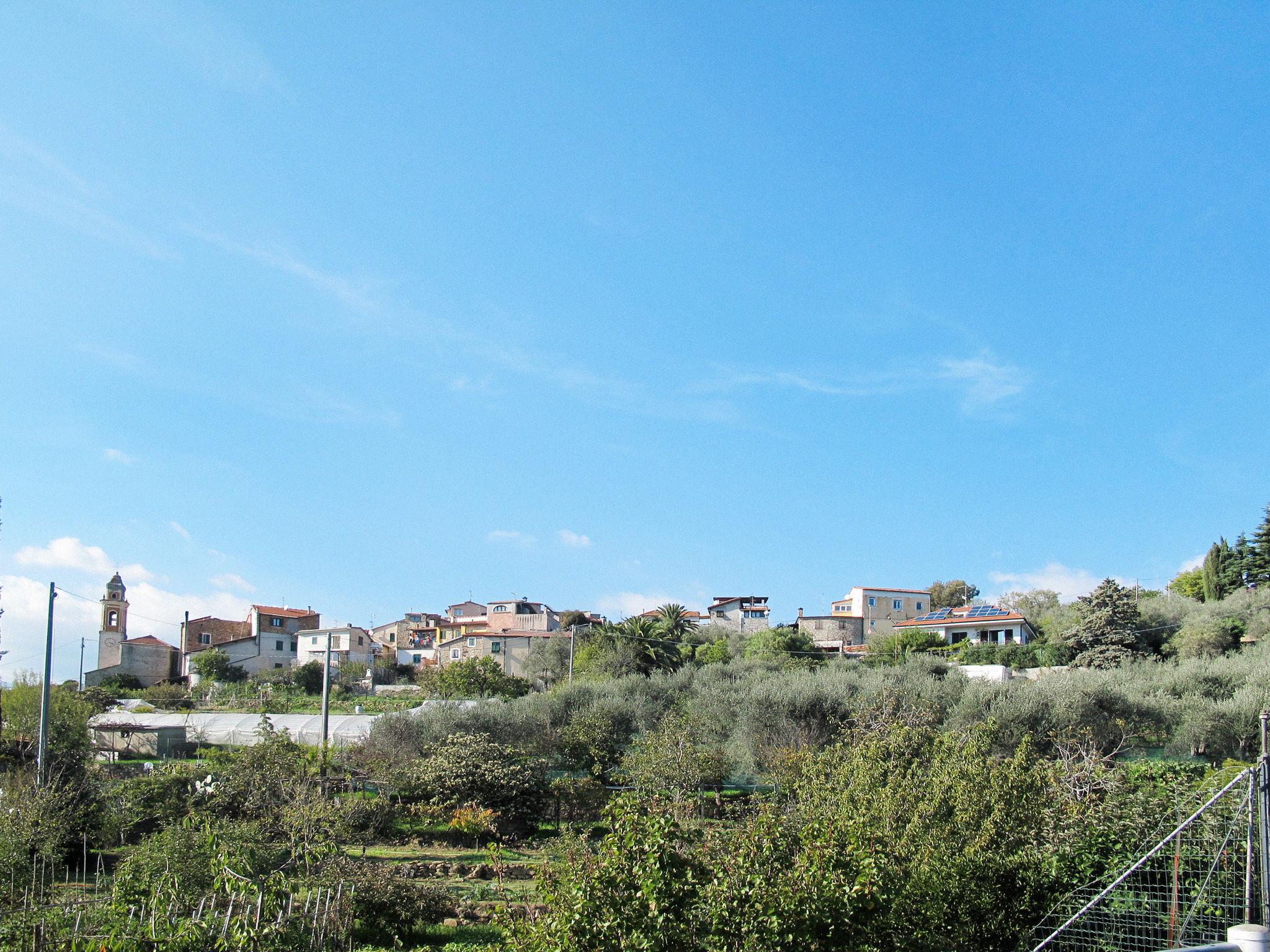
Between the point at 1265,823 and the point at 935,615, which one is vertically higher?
the point at 935,615

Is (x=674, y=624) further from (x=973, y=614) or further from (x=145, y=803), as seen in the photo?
(x=145, y=803)

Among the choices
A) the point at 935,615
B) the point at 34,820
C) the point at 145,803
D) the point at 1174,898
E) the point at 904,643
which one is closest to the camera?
the point at 1174,898

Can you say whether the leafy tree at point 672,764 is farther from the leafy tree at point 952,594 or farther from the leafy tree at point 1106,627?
the leafy tree at point 952,594

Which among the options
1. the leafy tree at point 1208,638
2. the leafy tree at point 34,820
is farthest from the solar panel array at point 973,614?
the leafy tree at point 34,820

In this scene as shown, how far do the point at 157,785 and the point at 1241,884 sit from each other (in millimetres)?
20552

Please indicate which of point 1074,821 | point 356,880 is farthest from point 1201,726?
point 356,880

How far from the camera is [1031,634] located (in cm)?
6662

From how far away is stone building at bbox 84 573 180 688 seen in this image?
72.9 m

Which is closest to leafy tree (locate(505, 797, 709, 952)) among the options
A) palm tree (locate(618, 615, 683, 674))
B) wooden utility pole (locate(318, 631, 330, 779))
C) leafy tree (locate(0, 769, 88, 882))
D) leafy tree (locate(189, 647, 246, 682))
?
leafy tree (locate(0, 769, 88, 882))

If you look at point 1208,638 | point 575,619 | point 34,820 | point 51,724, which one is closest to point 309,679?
point 575,619

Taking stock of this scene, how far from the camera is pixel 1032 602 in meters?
79.8

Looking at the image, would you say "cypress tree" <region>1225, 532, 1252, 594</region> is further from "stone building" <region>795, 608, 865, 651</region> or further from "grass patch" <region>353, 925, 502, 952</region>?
"grass patch" <region>353, 925, 502, 952</region>

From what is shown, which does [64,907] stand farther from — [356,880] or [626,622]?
[626,622]

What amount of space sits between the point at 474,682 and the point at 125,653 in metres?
33.5
